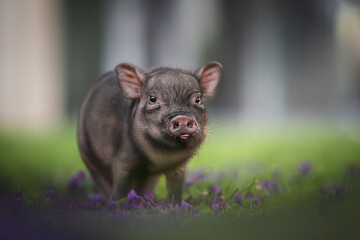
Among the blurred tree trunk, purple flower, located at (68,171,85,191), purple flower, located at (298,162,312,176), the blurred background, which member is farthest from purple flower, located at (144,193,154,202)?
the blurred tree trunk

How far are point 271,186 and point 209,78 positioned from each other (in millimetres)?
930

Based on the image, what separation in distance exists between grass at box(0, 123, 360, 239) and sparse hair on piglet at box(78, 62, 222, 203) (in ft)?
0.99

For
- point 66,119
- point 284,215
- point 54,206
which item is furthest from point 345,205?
point 66,119

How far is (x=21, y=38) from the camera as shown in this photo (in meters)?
12.7

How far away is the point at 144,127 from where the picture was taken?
3.82m

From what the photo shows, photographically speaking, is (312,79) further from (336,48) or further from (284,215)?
(284,215)

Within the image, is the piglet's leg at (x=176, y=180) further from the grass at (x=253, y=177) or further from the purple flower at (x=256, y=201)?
the purple flower at (x=256, y=201)

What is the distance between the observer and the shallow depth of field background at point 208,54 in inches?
496

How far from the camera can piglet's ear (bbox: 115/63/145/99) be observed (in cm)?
406

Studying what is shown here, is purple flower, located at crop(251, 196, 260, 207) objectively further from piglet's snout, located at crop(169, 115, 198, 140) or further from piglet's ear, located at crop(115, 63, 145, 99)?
piglet's ear, located at crop(115, 63, 145, 99)

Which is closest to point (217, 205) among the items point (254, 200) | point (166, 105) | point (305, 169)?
point (254, 200)

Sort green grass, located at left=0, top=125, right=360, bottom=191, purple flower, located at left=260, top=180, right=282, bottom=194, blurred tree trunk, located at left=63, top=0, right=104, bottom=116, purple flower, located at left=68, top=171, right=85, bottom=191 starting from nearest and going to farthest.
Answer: purple flower, located at left=260, top=180, right=282, bottom=194 → purple flower, located at left=68, top=171, right=85, bottom=191 → green grass, located at left=0, top=125, right=360, bottom=191 → blurred tree trunk, located at left=63, top=0, right=104, bottom=116

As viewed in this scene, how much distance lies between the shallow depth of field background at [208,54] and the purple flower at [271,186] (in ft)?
19.3

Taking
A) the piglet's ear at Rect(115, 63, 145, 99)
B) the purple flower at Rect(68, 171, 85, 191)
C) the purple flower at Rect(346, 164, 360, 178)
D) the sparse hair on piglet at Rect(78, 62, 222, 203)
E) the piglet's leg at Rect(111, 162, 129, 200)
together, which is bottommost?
the purple flower at Rect(68, 171, 85, 191)
